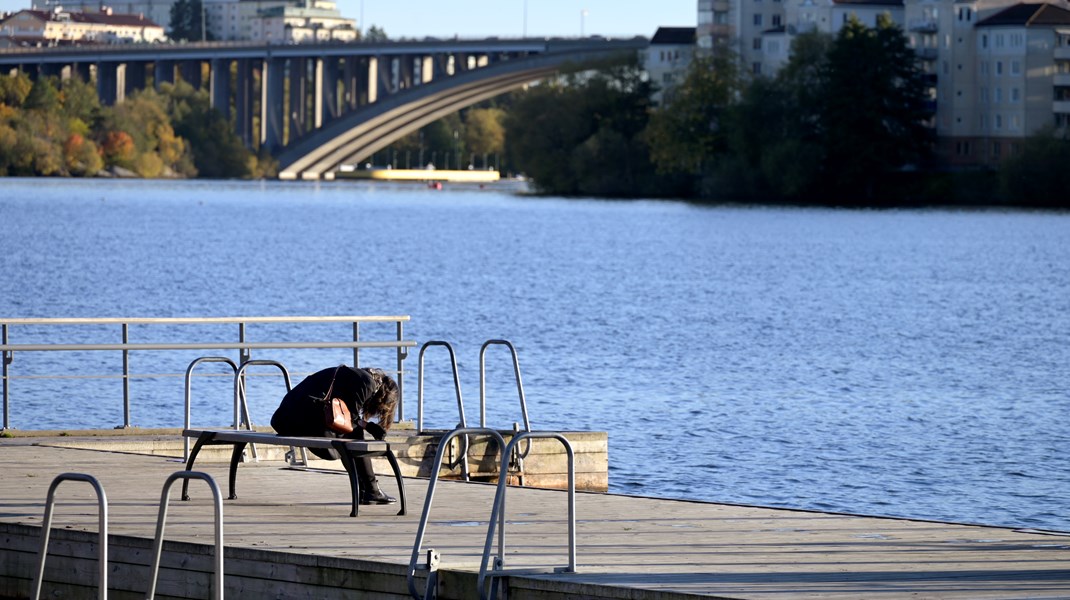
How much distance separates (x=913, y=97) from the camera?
391ft

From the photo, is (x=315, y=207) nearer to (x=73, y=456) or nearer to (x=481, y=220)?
(x=481, y=220)

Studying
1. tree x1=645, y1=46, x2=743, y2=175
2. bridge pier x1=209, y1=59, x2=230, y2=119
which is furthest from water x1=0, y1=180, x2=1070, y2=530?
A: bridge pier x1=209, y1=59, x2=230, y2=119

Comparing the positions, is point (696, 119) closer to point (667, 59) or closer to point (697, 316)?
point (667, 59)

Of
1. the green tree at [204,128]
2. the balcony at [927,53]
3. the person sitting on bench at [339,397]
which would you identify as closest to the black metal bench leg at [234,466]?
the person sitting on bench at [339,397]

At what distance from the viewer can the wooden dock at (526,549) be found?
9141mm

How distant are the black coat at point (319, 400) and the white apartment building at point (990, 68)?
112 metres

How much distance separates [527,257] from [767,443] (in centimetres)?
5039

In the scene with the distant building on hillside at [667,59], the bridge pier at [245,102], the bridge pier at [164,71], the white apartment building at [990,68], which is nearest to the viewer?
the white apartment building at [990,68]

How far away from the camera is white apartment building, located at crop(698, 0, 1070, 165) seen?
12319 centimetres

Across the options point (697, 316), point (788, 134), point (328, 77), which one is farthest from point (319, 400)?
point (328, 77)

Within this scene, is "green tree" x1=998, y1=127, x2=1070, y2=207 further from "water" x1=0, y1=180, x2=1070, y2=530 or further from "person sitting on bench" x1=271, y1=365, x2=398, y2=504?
"person sitting on bench" x1=271, y1=365, x2=398, y2=504

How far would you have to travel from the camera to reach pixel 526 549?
32.9 feet

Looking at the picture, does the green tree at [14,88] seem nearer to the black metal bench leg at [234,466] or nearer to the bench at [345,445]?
the black metal bench leg at [234,466]

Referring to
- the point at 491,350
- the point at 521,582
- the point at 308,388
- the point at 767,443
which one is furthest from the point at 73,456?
the point at 491,350
